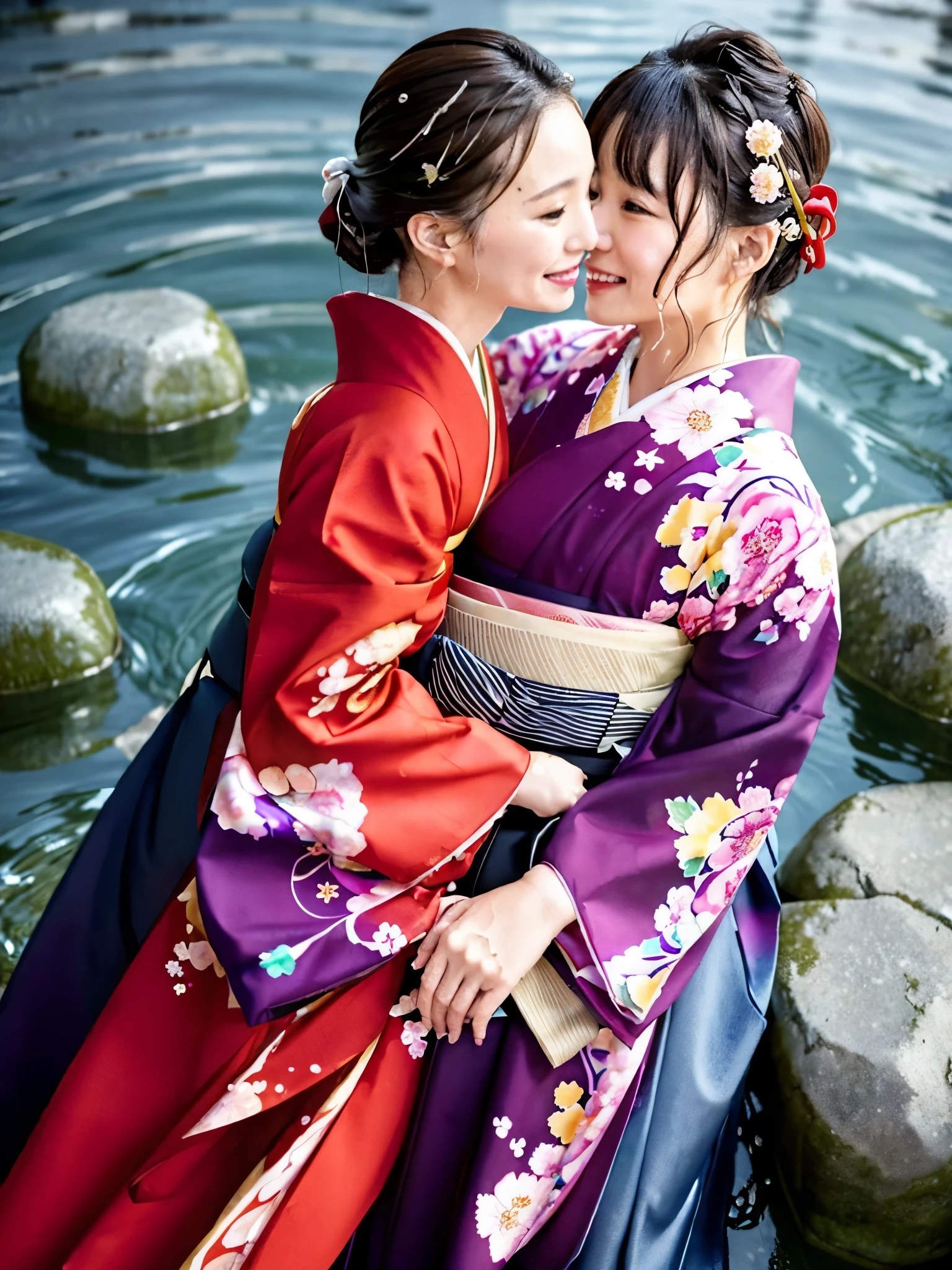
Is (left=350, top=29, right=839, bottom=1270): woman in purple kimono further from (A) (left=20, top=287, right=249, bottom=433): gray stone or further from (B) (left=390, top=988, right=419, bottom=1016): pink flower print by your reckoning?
(A) (left=20, top=287, right=249, bottom=433): gray stone

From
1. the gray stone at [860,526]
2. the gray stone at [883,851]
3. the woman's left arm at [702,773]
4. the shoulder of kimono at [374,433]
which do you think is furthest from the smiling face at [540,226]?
the gray stone at [860,526]

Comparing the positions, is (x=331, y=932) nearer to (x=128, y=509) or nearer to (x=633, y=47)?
(x=128, y=509)

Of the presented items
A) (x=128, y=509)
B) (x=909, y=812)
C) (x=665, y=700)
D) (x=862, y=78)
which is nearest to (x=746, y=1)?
(x=862, y=78)

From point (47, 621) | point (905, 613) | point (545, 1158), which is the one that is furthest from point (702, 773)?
point (47, 621)

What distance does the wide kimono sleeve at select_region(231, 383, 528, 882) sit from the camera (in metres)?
1.76

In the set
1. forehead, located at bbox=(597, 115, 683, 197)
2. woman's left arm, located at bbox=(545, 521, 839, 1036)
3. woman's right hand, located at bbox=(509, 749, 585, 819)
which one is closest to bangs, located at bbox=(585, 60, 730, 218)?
forehead, located at bbox=(597, 115, 683, 197)

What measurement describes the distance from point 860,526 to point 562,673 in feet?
7.75

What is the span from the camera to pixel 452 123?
1.74 meters

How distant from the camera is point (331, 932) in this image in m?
1.84

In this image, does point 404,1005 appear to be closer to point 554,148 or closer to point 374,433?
point 374,433

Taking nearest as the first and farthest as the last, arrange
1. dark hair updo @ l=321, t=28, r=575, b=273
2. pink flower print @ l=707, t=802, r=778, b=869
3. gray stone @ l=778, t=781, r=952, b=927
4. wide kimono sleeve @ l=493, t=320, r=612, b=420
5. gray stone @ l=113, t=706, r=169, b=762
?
1. dark hair updo @ l=321, t=28, r=575, b=273
2. pink flower print @ l=707, t=802, r=778, b=869
3. wide kimono sleeve @ l=493, t=320, r=612, b=420
4. gray stone @ l=778, t=781, r=952, b=927
5. gray stone @ l=113, t=706, r=169, b=762

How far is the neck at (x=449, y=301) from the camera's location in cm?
191

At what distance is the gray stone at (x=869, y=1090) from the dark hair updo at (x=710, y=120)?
1248 mm

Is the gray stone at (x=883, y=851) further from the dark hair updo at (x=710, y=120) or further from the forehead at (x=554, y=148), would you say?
the forehead at (x=554, y=148)
